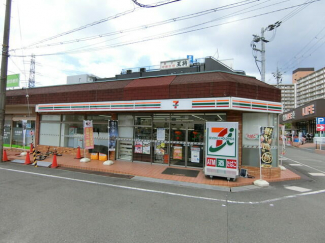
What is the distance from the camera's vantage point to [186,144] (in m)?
9.34

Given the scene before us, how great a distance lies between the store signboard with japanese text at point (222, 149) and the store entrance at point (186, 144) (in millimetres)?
1516

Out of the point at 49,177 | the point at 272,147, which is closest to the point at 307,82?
the point at 272,147

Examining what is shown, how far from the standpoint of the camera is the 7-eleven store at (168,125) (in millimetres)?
8336

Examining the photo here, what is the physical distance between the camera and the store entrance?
9273mm

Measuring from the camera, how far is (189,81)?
28.8 ft

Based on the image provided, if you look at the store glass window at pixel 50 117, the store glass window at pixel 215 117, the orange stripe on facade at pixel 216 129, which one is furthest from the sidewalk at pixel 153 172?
the store glass window at pixel 50 117

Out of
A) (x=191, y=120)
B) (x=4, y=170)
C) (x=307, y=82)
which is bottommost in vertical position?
(x=4, y=170)

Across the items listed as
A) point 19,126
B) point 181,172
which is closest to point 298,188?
point 181,172

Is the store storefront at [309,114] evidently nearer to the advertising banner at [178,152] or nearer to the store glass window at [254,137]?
the store glass window at [254,137]

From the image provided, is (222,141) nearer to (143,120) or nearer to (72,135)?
(143,120)

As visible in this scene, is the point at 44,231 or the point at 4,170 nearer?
the point at 44,231

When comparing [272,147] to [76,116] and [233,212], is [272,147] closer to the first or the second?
[233,212]

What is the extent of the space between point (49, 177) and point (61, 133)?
6087 mm

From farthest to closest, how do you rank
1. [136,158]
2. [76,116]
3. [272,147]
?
1. [76,116]
2. [136,158]
3. [272,147]
